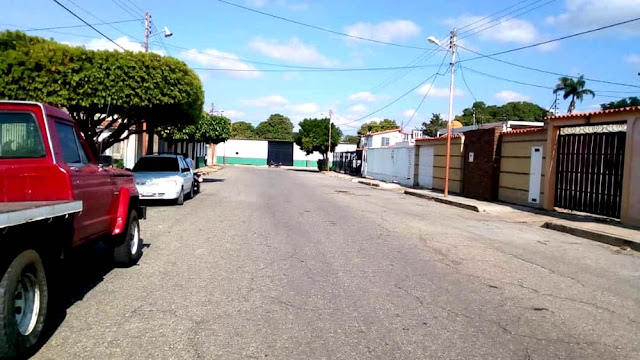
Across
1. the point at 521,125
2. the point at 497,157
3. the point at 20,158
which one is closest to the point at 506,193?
the point at 497,157

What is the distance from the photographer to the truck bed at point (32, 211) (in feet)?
12.8

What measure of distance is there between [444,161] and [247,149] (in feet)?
226

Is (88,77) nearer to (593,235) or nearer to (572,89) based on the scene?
(593,235)

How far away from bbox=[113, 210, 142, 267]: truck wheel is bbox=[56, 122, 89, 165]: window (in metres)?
1.39

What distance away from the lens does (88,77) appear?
16.2 meters

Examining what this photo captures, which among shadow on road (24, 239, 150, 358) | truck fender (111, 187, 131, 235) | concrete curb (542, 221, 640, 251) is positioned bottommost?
shadow on road (24, 239, 150, 358)

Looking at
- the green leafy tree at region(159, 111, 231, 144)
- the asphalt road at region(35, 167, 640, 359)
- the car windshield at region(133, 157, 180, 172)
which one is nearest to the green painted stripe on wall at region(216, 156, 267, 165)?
the green leafy tree at region(159, 111, 231, 144)

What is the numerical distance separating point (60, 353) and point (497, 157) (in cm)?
1988

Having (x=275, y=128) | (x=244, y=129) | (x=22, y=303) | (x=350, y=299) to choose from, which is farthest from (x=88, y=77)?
(x=244, y=129)

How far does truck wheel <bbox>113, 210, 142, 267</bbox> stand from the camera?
7.61 m

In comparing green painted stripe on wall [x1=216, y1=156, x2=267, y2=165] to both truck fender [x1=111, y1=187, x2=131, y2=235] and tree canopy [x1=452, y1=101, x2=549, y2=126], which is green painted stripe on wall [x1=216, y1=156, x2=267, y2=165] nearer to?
tree canopy [x1=452, y1=101, x2=549, y2=126]

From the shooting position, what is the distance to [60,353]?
14.7ft

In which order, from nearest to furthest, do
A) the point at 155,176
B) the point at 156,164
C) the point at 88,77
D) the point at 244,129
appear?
the point at 88,77
the point at 155,176
the point at 156,164
the point at 244,129

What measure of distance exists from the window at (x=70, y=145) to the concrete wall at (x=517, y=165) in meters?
15.9
